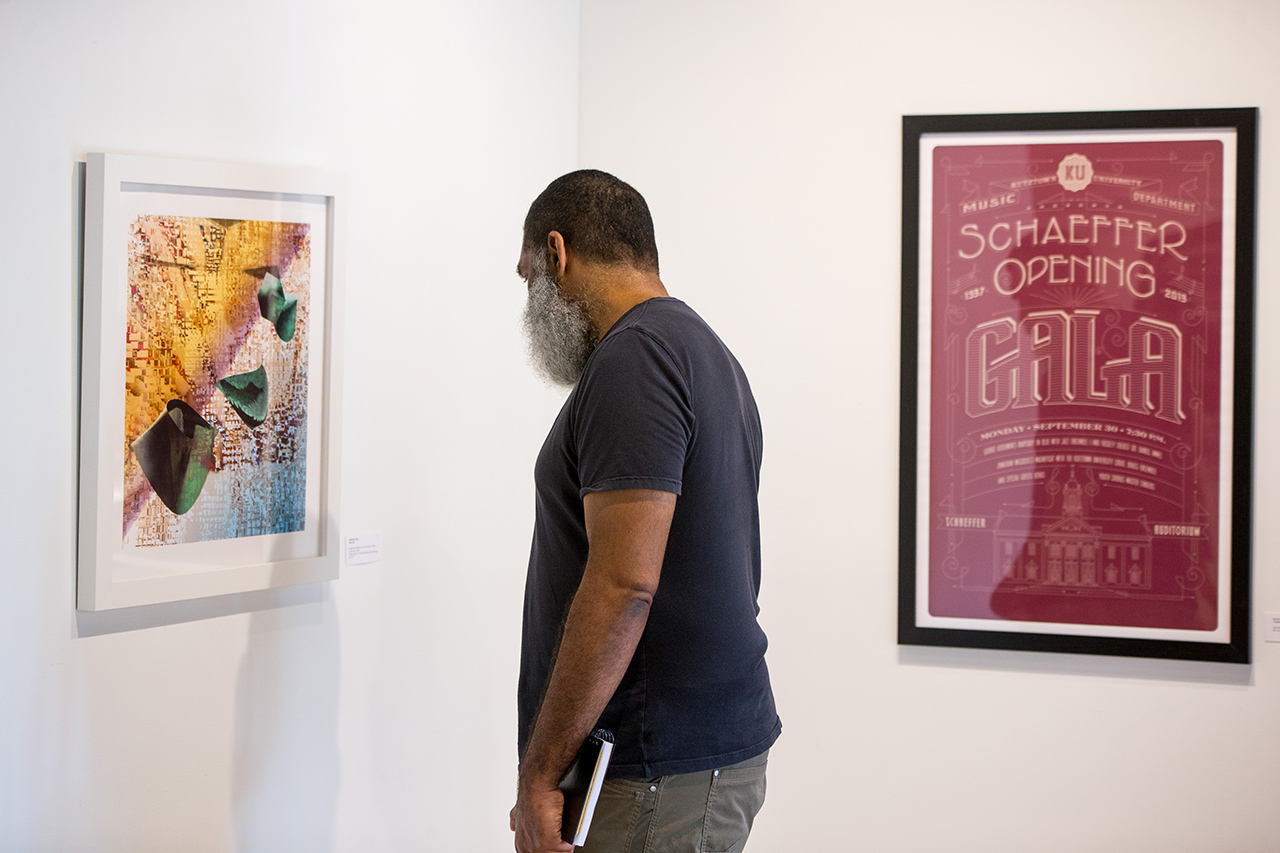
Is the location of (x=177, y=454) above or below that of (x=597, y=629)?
above

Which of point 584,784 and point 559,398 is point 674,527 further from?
point 559,398

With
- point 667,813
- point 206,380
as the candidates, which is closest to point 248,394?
point 206,380

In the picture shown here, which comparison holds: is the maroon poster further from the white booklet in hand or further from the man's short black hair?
the white booklet in hand

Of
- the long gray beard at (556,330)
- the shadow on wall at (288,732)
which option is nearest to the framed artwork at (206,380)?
the shadow on wall at (288,732)

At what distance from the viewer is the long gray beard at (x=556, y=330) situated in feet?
4.83

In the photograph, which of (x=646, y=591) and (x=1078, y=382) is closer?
(x=646, y=591)

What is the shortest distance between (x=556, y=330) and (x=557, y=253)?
0.12 metres

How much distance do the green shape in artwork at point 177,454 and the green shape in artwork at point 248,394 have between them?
66mm

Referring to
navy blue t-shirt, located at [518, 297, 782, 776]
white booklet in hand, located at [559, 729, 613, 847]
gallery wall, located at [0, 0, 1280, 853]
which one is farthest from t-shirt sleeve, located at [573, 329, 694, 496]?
gallery wall, located at [0, 0, 1280, 853]

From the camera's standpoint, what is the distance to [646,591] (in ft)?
4.00

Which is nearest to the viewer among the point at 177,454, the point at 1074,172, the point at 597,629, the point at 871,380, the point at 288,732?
the point at 597,629

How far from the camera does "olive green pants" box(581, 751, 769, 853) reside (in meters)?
1.29

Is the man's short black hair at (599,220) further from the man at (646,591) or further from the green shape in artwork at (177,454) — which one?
the green shape in artwork at (177,454)

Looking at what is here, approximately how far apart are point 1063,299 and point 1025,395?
25 cm
